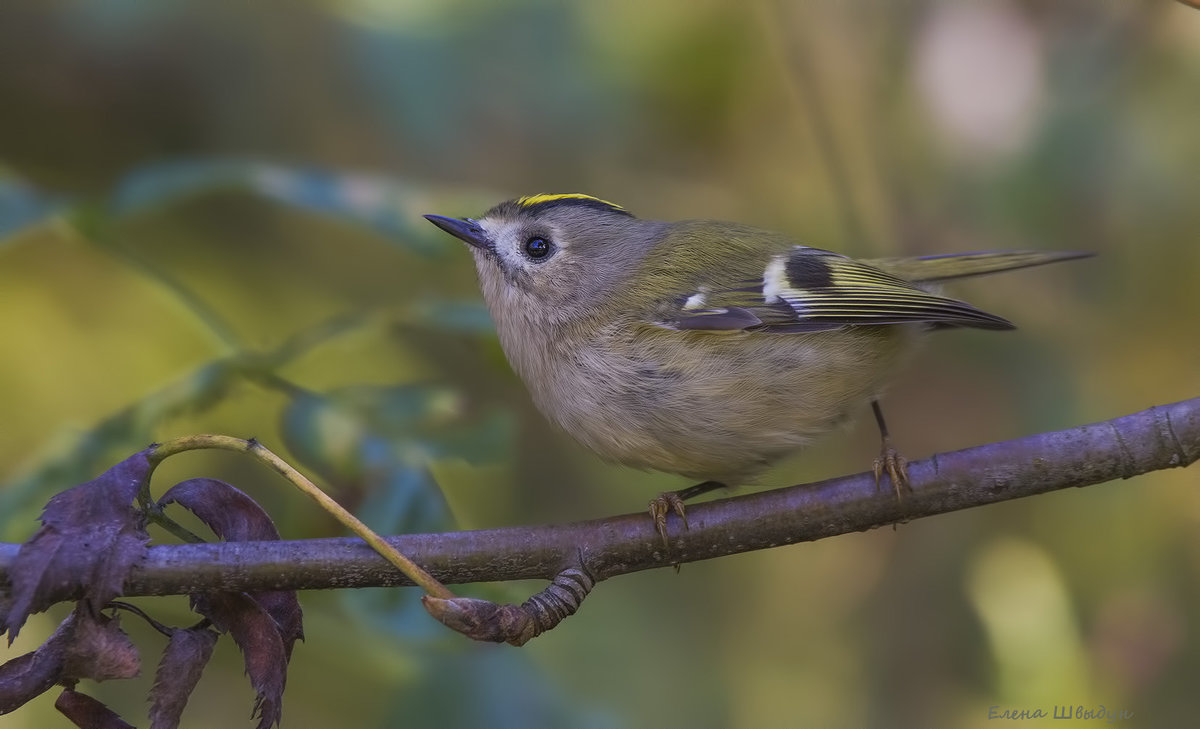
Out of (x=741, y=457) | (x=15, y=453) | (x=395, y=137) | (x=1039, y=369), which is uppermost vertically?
(x=395, y=137)

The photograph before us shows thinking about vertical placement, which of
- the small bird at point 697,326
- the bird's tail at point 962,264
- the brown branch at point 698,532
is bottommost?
the brown branch at point 698,532

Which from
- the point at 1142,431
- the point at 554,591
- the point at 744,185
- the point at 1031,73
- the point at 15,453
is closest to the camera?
the point at 554,591

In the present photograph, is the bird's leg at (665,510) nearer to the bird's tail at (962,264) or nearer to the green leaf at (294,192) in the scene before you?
the green leaf at (294,192)

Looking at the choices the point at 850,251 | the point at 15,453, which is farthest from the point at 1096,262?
the point at 15,453

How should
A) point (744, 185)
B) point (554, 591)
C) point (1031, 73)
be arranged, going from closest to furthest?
point (554, 591), point (1031, 73), point (744, 185)

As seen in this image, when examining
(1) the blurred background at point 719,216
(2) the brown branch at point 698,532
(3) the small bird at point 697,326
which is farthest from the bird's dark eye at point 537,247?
(2) the brown branch at point 698,532

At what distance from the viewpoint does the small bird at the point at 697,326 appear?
2.12 meters

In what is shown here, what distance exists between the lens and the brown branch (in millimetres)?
1491

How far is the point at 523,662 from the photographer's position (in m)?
2.09

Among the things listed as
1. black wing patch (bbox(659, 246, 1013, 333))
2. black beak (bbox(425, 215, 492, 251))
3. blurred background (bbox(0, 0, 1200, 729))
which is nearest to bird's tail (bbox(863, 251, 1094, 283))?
black wing patch (bbox(659, 246, 1013, 333))

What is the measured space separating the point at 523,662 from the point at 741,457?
0.59m

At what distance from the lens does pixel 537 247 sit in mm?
2588

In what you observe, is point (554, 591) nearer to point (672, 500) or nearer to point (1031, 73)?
point (672, 500)

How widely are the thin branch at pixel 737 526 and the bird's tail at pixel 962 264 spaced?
81 centimetres
